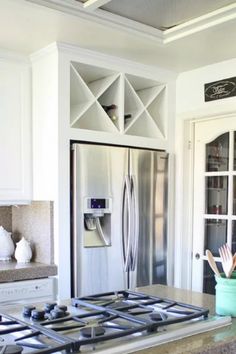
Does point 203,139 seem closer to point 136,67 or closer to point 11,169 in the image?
point 136,67

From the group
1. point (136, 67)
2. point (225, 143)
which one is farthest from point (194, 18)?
point (225, 143)

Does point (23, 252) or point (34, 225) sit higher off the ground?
point (34, 225)

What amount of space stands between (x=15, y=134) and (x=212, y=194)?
1.65m

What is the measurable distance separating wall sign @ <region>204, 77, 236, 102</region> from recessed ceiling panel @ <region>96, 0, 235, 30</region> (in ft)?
2.68

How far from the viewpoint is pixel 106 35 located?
2719mm

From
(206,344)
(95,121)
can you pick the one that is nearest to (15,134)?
(95,121)

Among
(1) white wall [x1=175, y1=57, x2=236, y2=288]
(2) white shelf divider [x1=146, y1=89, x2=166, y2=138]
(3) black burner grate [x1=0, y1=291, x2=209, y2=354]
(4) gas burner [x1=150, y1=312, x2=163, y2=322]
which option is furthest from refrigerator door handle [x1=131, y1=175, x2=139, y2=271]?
(4) gas burner [x1=150, y1=312, x2=163, y2=322]

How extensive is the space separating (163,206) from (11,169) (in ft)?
4.20

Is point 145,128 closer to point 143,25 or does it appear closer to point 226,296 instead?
point 143,25

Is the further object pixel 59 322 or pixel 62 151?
pixel 62 151

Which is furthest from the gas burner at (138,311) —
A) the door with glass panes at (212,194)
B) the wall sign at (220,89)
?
the wall sign at (220,89)

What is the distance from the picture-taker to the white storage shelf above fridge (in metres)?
3.22

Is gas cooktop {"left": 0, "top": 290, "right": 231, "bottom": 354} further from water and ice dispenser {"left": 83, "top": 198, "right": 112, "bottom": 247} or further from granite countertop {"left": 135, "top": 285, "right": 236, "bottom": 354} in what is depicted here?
water and ice dispenser {"left": 83, "top": 198, "right": 112, "bottom": 247}

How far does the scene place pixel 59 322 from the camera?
54.3 inches
